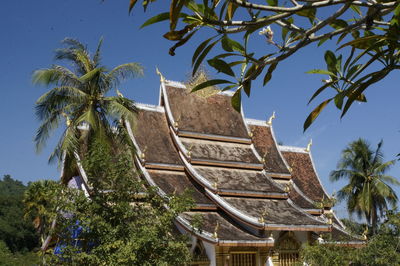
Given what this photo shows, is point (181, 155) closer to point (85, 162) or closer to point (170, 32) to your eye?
point (85, 162)

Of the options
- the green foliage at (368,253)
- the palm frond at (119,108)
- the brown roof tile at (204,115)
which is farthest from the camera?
the brown roof tile at (204,115)

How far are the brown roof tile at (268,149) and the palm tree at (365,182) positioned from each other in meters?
8.17

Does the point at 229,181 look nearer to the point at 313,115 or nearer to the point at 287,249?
the point at 287,249

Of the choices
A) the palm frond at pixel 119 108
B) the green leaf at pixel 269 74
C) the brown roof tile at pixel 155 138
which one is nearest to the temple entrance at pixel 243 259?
the brown roof tile at pixel 155 138

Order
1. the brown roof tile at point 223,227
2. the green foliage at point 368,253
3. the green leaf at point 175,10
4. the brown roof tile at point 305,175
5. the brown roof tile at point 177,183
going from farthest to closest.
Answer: the brown roof tile at point 305,175, the brown roof tile at point 177,183, the brown roof tile at point 223,227, the green foliage at point 368,253, the green leaf at point 175,10

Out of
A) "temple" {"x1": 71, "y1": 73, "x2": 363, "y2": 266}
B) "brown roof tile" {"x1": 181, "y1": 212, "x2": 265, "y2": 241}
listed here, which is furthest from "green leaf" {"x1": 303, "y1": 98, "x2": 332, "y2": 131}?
"brown roof tile" {"x1": 181, "y1": 212, "x2": 265, "y2": 241}

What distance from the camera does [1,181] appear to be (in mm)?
95312

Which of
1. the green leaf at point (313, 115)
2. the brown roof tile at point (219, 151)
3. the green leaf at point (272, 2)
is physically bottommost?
the green leaf at point (313, 115)

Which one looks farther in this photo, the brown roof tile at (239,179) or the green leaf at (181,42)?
the brown roof tile at (239,179)

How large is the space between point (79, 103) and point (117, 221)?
4641 millimetres

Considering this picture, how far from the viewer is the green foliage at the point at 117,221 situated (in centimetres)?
1066

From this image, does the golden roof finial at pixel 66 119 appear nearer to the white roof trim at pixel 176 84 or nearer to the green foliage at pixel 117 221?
the green foliage at pixel 117 221

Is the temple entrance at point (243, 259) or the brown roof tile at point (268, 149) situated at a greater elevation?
the brown roof tile at point (268, 149)

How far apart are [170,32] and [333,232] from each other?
17585 millimetres
